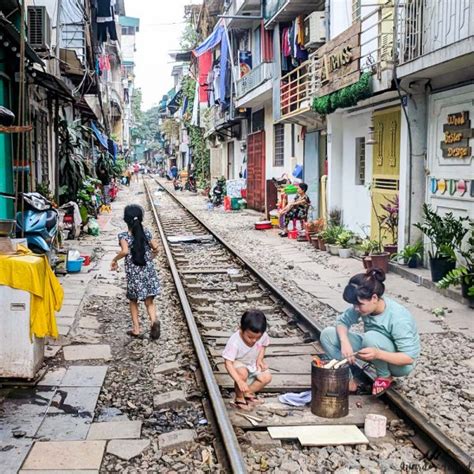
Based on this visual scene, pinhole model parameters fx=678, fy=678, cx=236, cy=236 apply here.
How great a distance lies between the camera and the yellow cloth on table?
18.5ft

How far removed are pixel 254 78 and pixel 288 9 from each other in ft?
18.5

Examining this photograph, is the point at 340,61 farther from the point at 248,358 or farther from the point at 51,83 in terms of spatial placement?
the point at 248,358

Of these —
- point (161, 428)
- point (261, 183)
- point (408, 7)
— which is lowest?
point (161, 428)

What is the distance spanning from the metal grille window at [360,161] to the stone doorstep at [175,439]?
1131 centimetres

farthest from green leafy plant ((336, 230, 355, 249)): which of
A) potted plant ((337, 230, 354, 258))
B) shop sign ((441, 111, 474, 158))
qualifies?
shop sign ((441, 111, 474, 158))

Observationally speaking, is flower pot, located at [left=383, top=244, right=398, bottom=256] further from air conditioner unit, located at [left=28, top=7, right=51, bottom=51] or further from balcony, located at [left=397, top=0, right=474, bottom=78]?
air conditioner unit, located at [left=28, top=7, right=51, bottom=51]

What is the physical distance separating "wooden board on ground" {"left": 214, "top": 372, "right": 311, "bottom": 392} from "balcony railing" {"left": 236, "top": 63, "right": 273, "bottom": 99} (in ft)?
56.7

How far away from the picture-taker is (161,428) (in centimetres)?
504

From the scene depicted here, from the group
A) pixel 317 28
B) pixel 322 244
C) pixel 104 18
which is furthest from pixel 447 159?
pixel 104 18

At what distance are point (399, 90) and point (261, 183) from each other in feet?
50.2

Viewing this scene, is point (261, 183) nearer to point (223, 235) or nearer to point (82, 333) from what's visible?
point (223, 235)

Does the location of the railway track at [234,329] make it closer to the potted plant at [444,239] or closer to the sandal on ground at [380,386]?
the sandal on ground at [380,386]

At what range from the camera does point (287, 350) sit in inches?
282

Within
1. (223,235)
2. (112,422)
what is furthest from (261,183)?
(112,422)
